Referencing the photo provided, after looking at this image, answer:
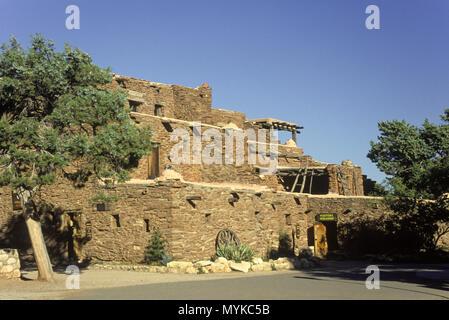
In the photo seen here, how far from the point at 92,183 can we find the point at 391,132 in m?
32.2

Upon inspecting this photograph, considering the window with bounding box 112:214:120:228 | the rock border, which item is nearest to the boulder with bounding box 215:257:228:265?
the rock border

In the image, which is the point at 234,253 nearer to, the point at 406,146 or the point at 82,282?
the point at 82,282

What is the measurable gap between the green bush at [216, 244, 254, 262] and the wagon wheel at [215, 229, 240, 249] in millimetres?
349

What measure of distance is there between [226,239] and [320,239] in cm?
1077

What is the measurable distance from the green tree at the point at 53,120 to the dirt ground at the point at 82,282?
3.48ft

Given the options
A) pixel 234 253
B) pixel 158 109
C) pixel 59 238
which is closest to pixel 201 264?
pixel 234 253

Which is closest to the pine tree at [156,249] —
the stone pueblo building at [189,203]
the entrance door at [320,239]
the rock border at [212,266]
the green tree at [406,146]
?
the stone pueblo building at [189,203]

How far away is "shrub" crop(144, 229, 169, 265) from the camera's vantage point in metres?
21.8

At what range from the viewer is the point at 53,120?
17.1 m

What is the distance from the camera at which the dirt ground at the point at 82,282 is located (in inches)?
537

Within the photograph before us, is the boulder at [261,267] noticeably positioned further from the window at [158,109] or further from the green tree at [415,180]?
the window at [158,109]

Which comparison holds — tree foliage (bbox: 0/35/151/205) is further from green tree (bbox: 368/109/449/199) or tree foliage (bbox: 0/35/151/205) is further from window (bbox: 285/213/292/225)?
green tree (bbox: 368/109/449/199)

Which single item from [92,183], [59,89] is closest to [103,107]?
[59,89]

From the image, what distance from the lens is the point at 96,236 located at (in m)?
23.9
